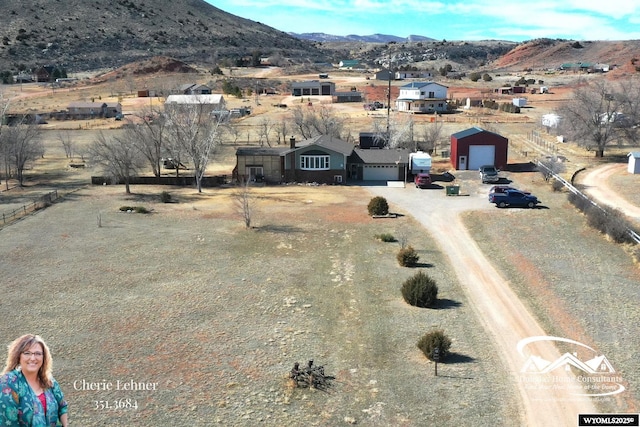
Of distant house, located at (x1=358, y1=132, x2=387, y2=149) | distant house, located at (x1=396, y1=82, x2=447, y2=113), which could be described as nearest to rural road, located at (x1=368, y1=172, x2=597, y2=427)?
distant house, located at (x1=358, y1=132, x2=387, y2=149)

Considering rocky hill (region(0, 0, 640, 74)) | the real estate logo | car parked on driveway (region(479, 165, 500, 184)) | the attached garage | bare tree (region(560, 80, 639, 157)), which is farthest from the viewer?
rocky hill (region(0, 0, 640, 74))

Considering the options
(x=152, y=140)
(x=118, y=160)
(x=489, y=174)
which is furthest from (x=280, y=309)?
(x=152, y=140)

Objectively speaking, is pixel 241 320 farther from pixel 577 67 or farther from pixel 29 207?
pixel 577 67

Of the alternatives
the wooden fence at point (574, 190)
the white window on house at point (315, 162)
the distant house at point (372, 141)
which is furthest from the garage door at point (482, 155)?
the white window on house at point (315, 162)

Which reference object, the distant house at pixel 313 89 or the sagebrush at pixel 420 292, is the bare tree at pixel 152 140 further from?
the distant house at pixel 313 89

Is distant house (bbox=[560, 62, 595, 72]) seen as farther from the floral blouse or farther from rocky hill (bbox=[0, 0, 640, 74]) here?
the floral blouse

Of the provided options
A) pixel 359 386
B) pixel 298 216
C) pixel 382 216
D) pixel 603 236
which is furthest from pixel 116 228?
pixel 603 236

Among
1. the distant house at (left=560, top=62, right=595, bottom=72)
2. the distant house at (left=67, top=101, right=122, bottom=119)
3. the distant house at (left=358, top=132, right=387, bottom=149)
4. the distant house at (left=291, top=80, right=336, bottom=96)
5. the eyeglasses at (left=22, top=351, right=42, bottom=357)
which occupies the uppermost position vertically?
the distant house at (left=560, top=62, right=595, bottom=72)
